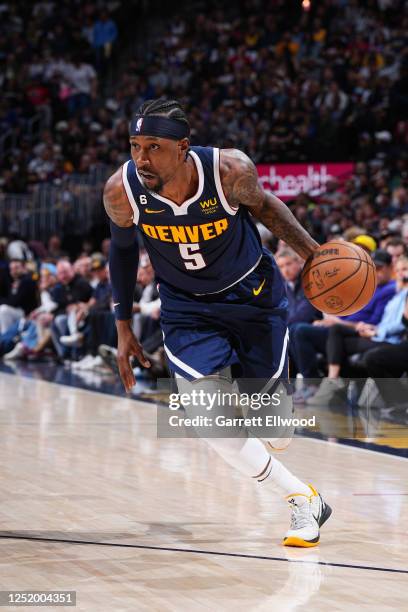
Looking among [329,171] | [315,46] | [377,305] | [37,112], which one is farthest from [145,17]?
[377,305]

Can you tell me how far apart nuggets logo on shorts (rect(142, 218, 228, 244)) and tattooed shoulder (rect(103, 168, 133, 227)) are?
0.14 m

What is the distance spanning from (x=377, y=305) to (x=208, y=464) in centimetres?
284

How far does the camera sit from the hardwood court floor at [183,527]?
3678 millimetres

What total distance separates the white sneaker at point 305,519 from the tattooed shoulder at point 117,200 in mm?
1362

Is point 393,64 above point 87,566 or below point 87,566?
above

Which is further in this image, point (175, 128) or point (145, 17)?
point (145, 17)

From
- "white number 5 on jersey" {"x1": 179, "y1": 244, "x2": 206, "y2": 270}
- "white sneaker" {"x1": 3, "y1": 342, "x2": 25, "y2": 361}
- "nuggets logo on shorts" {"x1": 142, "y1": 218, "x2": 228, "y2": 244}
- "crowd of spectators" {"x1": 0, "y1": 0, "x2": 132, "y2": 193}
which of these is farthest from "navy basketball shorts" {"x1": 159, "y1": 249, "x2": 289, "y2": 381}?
"crowd of spectators" {"x1": 0, "y1": 0, "x2": 132, "y2": 193}

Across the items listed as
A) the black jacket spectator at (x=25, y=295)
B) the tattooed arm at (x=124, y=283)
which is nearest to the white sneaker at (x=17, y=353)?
the black jacket spectator at (x=25, y=295)

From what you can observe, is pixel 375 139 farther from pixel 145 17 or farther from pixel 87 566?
pixel 87 566

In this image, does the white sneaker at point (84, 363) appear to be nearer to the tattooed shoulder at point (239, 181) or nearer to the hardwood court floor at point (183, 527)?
the hardwood court floor at point (183, 527)

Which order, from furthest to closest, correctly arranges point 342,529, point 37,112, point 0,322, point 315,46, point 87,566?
point 37,112, point 315,46, point 0,322, point 342,529, point 87,566

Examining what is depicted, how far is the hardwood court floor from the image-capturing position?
12.1ft

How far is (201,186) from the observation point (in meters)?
4.30

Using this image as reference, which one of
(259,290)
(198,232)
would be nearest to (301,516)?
(259,290)
